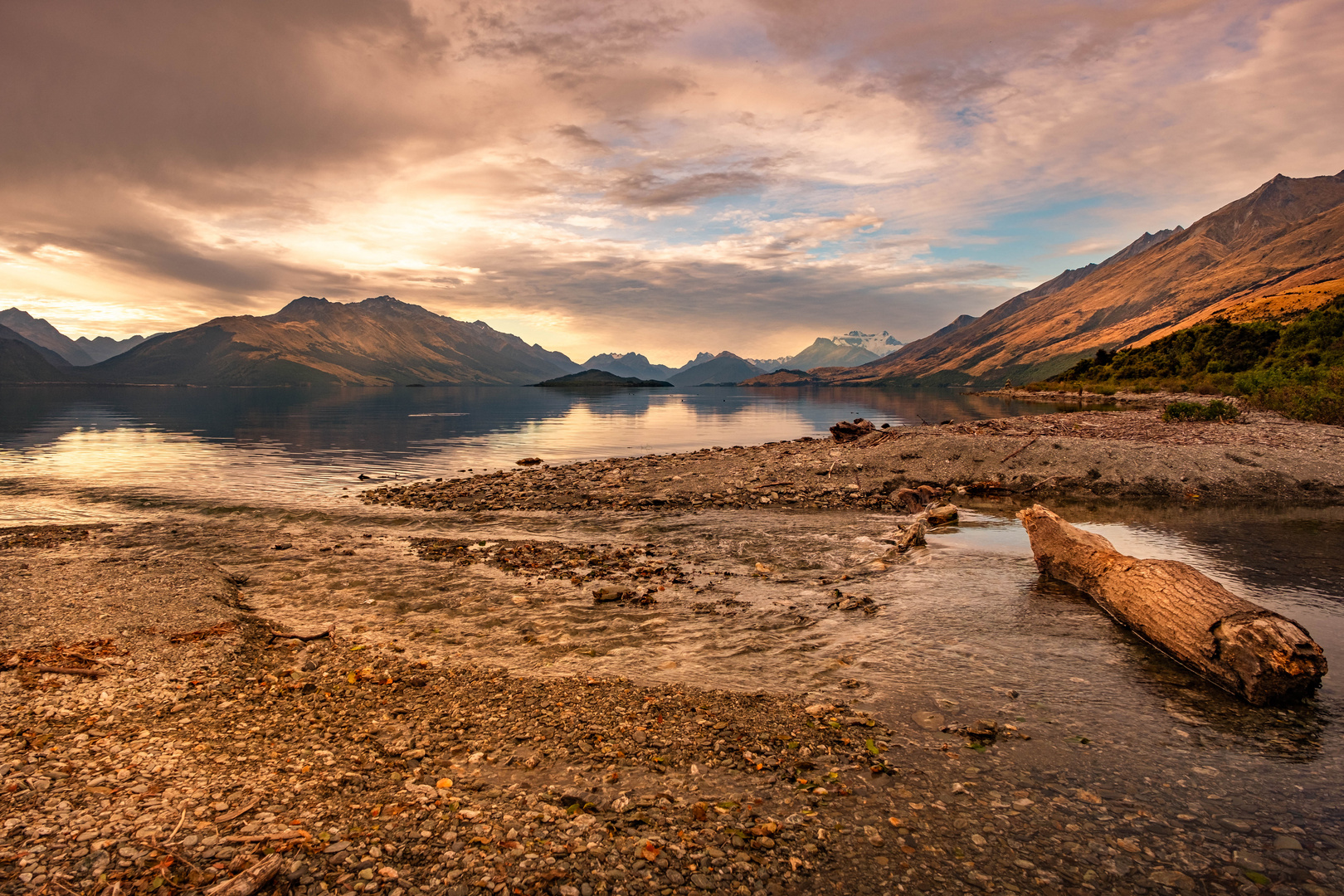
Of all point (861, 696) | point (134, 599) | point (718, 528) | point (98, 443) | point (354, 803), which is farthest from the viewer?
point (98, 443)

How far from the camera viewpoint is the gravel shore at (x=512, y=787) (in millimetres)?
7168

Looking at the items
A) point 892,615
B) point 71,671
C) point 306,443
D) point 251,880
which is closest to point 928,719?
point 892,615

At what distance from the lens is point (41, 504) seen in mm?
32031

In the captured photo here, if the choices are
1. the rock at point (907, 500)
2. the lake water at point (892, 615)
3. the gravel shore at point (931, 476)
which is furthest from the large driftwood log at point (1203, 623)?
the gravel shore at point (931, 476)

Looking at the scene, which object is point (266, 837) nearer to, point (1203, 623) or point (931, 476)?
point (1203, 623)

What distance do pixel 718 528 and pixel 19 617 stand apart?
20.9 meters

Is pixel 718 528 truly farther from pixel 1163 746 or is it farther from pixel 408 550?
pixel 1163 746

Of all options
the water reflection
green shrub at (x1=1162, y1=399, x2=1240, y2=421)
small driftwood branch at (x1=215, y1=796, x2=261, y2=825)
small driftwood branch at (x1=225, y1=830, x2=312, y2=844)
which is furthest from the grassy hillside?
small driftwood branch at (x1=215, y1=796, x2=261, y2=825)

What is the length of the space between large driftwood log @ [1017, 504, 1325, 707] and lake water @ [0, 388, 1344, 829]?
16.2 inches

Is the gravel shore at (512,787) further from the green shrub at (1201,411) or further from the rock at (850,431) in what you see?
the green shrub at (1201,411)

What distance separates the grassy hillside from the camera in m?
58.3

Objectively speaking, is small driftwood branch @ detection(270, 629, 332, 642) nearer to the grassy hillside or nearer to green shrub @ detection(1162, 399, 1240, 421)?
green shrub @ detection(1162, 399, 1240, 421)

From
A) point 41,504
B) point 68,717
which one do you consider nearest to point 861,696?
point 68,717

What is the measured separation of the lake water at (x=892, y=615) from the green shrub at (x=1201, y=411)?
33582mm
